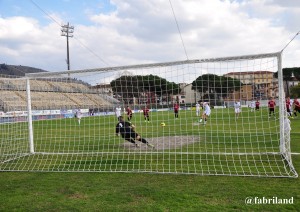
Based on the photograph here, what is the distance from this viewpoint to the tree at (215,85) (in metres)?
9.15

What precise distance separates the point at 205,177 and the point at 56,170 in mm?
3924

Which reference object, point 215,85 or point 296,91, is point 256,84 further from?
point 296,91

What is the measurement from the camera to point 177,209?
4.94m

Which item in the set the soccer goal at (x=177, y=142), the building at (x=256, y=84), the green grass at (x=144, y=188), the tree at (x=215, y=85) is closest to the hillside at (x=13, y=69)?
the soccer goal at (x=177, y=142)

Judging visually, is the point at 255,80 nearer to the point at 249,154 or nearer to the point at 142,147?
the point at 249,154

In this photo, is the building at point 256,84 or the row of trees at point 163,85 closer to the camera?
the building at point 256,84

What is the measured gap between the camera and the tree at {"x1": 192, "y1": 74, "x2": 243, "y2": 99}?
9.15m

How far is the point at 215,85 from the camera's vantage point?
31.6ft

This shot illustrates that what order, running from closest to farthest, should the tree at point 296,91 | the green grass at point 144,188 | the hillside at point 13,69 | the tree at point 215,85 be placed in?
the green grass at point 144,188 → the tree at point 215,85 → the hillside at point 13,69 → the tree at point 296,91

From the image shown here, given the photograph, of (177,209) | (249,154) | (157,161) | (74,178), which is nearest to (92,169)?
(74,178)

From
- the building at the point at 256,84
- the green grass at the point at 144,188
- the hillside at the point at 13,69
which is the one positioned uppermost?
the hillside at the point at 13,69

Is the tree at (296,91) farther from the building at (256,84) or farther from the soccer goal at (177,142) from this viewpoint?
the building at (256,84)

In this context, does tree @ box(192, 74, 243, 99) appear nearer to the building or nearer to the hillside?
the building

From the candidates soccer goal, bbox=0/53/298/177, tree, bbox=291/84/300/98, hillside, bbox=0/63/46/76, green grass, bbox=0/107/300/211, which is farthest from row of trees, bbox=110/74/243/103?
tree, bbox=291/84/300/98
